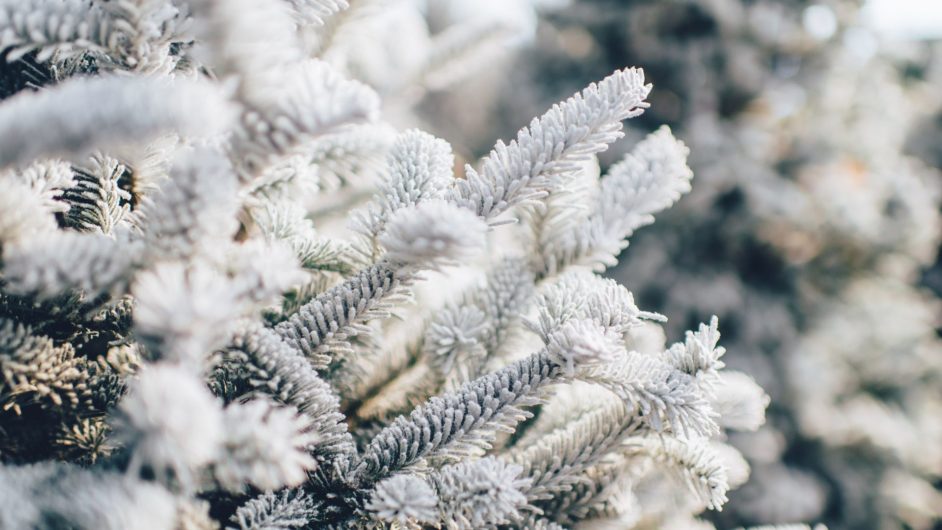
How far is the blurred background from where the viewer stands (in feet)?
6.70

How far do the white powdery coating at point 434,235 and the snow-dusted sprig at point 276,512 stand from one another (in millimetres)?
187

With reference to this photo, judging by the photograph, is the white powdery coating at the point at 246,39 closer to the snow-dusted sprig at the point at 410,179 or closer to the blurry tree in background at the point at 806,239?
the snow-dusted sprig at the point at 410,179

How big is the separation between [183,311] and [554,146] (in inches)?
10.3

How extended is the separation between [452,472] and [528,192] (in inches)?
8.0

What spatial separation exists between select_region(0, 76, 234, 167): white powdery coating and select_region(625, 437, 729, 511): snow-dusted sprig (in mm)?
429

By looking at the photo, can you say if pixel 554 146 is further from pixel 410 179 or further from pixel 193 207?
pixel 193 207

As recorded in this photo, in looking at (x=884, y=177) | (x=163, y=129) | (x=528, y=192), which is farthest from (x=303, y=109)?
(x=884, y=177)

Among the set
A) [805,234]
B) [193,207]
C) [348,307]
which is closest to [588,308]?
[348,307]

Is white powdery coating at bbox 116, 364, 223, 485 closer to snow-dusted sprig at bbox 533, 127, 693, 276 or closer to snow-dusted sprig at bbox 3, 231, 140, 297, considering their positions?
snow-dusted sprig at bbox 3, 231, 140, 297

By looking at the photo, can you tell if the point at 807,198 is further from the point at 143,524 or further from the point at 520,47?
the point at 143,524

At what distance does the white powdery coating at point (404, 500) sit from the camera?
0.37 metres

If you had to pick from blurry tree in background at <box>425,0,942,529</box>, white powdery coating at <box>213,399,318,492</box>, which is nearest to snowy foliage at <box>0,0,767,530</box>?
white powdery coating at <box>213,399,318,492</box>

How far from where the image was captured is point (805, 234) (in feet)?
7.27

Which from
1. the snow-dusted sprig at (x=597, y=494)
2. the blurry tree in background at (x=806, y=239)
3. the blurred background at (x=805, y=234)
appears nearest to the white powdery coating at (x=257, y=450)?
the snow-dusted sprig at (x=597, y=494)
